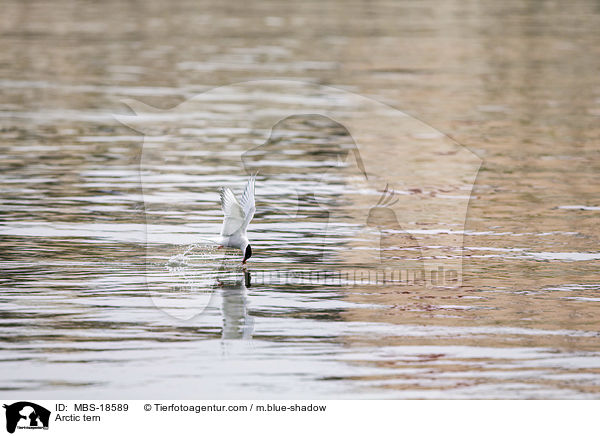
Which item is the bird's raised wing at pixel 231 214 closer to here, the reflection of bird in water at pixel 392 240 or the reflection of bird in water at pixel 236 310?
the reflection of bird in water at pixel 236 310

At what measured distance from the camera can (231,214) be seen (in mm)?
13867

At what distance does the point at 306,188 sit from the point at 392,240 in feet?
12.1

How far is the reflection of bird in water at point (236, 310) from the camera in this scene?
1209 cm

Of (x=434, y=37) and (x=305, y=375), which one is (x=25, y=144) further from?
(x=434, y=37)

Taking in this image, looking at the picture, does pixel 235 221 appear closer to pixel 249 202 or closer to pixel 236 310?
pixel 249 202

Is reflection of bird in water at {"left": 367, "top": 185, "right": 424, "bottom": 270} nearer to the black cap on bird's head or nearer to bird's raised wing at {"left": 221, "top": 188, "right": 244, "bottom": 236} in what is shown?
the black cap on bird's head

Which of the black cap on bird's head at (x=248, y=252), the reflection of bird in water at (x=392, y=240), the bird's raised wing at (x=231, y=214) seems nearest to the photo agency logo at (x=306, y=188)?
the reflection of bird in water at (x=392, y=240)

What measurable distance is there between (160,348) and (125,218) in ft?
19.9

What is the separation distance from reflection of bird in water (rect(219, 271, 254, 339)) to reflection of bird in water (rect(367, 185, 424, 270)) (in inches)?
76.6

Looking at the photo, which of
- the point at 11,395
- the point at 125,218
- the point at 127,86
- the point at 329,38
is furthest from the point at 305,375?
the point at 329,38
